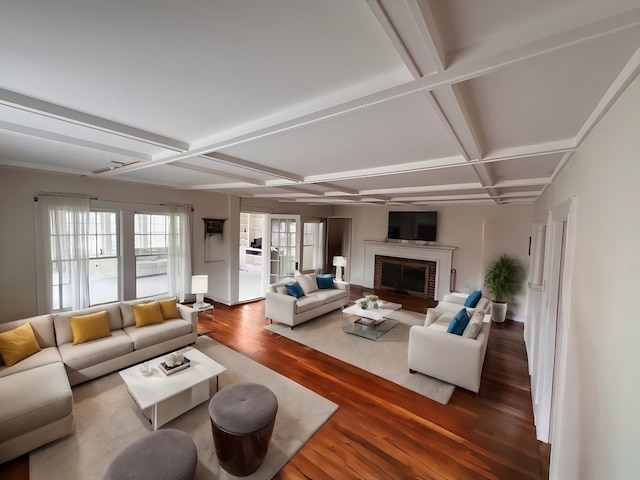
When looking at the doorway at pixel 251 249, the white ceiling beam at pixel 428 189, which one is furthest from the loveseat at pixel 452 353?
the doorway at pixel 251 249

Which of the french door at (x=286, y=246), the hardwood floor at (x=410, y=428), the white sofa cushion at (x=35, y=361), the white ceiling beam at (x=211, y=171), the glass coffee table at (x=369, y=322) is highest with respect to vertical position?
the white ceiling beam at (x=211, y=171)

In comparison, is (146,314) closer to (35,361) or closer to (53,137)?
(35,361)

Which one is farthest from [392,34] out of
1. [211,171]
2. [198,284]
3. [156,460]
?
[198,284]

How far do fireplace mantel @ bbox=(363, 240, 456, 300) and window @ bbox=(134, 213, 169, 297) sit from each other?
520 cm

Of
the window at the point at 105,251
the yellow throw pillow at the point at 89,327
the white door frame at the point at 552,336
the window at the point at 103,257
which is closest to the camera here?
the white door frame at the point at 552,336

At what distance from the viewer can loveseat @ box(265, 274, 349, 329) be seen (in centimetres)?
479

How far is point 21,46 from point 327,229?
7.38 metres

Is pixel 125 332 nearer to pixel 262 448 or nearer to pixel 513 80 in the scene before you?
pixel 262 448

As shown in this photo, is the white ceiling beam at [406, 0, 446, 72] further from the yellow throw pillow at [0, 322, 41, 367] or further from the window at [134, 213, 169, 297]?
the window at [134, 213, 169, 297]

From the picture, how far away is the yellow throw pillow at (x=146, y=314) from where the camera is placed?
369 centimetres

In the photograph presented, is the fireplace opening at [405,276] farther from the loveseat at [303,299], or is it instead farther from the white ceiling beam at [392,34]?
the white ceiling beam at [392,34]

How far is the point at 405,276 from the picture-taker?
24.3ft

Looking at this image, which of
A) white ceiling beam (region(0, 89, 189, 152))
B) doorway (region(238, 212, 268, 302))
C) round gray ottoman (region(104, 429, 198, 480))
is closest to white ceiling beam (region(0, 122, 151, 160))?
white ceiling beam (region(0, 89, 189, 152))

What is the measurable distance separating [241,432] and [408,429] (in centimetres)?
159
